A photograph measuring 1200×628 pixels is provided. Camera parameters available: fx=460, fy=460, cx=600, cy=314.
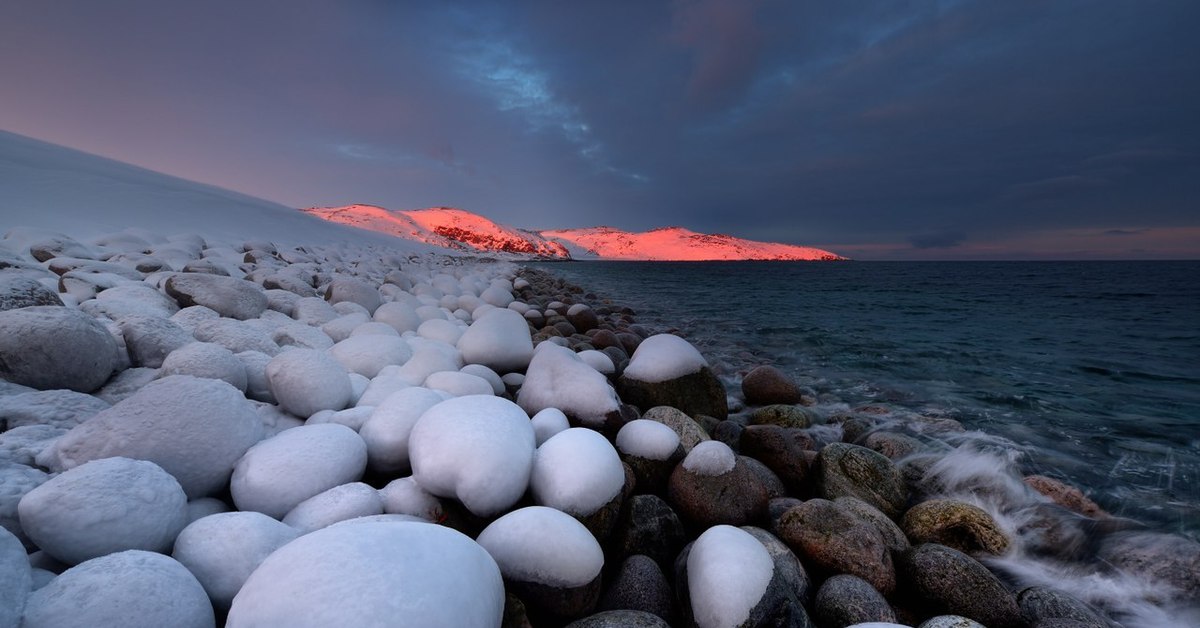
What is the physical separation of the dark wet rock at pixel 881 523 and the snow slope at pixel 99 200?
9.34 metres

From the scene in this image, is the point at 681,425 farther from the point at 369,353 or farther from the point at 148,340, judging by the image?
the point at 148,340

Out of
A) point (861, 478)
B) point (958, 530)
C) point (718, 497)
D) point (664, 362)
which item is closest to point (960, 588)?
point (958, 530)

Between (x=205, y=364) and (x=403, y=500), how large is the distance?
1.30 m

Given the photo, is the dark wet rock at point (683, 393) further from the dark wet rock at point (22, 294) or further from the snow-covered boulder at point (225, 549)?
the dark wet rock at point (22, 294)

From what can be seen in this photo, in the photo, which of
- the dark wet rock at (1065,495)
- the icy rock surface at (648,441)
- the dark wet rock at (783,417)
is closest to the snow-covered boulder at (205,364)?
the icy rock surface at (648,441)

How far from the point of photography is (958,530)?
9.09 feet

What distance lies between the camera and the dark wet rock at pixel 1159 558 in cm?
273

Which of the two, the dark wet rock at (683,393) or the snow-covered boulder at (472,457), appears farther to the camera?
the dark wet rock at (683,393)

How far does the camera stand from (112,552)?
1309 mm

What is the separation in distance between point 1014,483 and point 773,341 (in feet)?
21.7

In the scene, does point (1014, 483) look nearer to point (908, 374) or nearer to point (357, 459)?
point (908, 374)

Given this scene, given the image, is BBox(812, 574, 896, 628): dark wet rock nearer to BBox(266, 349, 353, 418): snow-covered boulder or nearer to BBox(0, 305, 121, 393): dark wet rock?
BBox(266, 349, 353, 418): snow-covered boulder

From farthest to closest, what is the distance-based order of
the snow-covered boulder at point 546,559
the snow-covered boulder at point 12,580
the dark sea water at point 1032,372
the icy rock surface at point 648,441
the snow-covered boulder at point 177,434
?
1. the dark sea water at point 1032,372
2. the icy rock surface at point 648,441
3. the snow-covered boulder at point 546,559
4. the snow-covered boulder at point 177,434
5. the snow-covered boulder at point 12,580

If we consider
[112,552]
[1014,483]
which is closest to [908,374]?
[1014,483]
